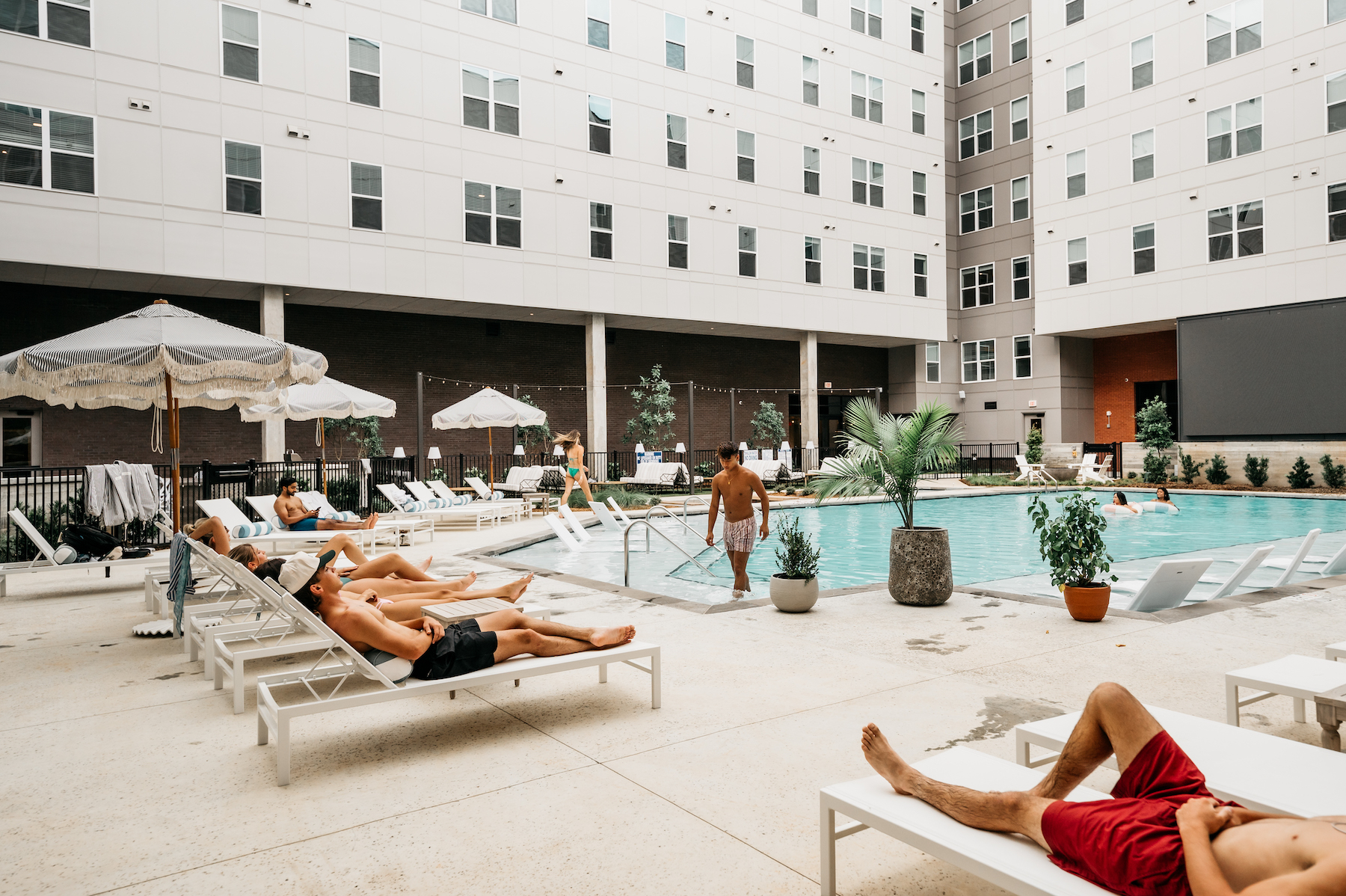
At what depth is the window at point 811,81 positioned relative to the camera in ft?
99.7

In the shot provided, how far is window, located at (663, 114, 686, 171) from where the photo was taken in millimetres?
27109

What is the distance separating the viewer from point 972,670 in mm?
5543

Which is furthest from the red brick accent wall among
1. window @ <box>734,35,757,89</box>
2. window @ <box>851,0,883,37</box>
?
window @ <box>734,35,757,89</box>

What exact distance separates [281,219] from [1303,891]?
22464mm

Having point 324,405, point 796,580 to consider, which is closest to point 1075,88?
point 324,405

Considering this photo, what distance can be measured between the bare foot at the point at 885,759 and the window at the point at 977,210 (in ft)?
121

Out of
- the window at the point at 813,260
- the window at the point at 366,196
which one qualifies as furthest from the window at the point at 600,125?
the window at the point at 813,260

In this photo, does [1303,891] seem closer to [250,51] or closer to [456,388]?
[250,51]

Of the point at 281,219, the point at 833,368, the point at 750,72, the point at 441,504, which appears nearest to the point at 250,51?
the point at 281,219

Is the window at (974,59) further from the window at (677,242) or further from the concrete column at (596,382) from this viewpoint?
the concrete column at (596,382)

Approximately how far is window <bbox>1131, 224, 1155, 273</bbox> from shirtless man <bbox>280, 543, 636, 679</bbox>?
29973 mm

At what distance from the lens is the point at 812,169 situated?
99.9ft

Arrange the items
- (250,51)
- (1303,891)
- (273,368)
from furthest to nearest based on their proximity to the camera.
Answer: (250,51) < (273,368) < (1303,891)

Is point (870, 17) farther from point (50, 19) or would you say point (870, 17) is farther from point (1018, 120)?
point (50, 19)
